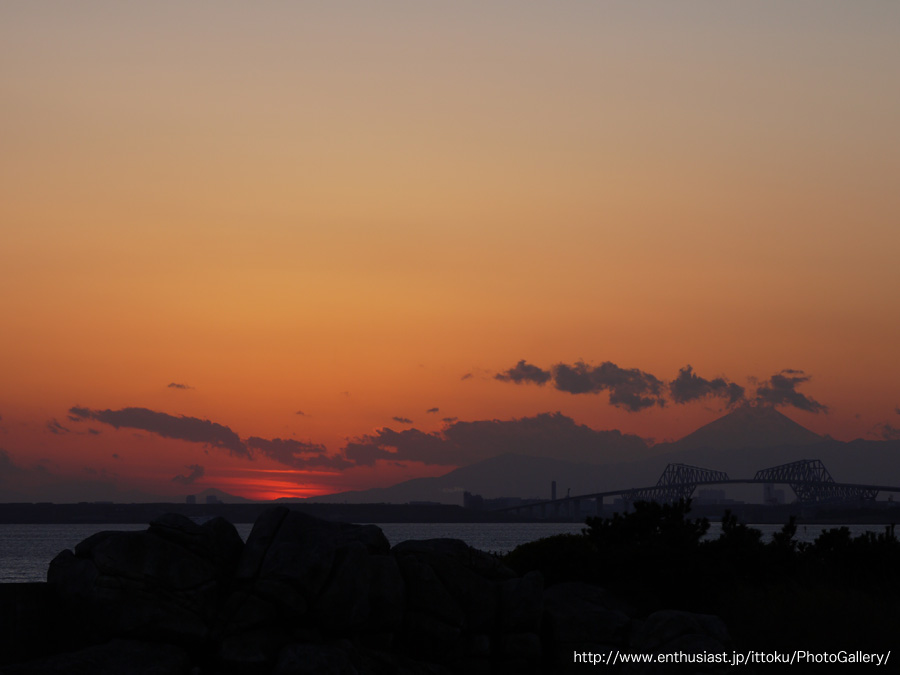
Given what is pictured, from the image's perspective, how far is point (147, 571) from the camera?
21.1 metres

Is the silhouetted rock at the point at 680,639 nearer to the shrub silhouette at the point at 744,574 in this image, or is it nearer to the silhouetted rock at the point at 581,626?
the silhouetted rock at the point at 581,626

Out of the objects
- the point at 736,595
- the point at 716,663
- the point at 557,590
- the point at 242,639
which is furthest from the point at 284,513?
the point at 736,595

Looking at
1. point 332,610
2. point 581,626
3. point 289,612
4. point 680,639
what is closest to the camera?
point 680,639

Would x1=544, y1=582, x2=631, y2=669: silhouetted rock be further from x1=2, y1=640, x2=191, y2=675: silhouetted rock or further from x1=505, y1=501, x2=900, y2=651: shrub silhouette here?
x1=2, y1=640, x2=191, y2=675: silhouetted rock

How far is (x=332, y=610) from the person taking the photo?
21.4 metres

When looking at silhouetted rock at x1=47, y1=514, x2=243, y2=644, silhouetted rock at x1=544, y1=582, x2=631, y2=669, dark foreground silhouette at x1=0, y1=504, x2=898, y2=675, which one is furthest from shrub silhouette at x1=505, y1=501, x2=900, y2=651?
silhouetted rock at x1=47, y1=514, x2=243, y2=644

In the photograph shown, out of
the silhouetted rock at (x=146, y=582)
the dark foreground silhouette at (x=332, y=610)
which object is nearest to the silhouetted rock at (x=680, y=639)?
the dark foreground silhouette at (x=332, y=610)

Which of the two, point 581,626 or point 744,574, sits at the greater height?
point 744,574

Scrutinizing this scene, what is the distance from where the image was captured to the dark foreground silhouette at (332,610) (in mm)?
20641

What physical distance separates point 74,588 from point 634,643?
10860mm

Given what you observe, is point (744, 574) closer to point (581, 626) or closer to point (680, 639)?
point (581, 626)

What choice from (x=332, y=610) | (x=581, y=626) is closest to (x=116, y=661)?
(x=332, y=610)

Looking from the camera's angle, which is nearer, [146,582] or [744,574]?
[146,582]

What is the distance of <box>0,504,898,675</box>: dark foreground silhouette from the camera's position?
67.7ft
